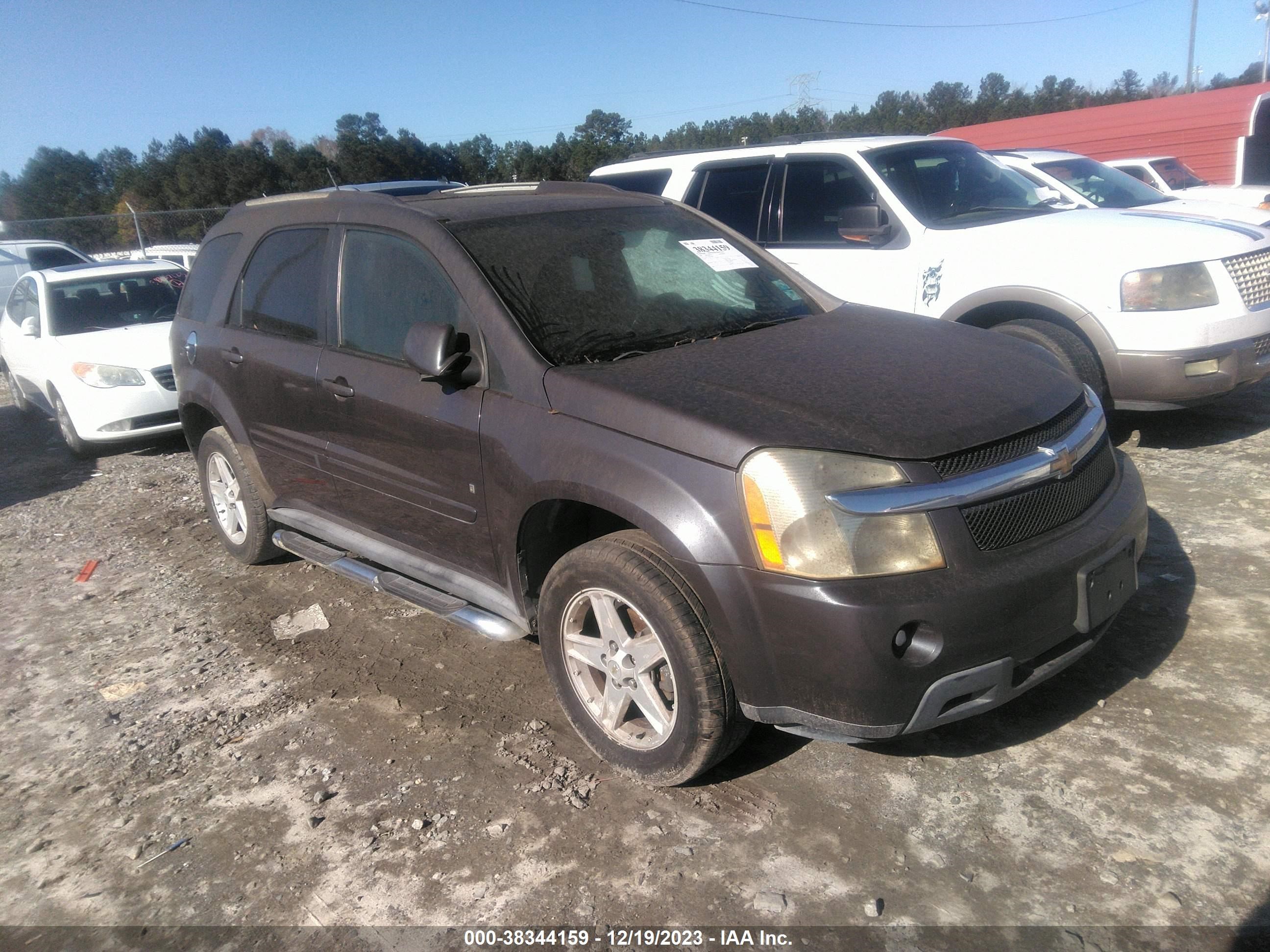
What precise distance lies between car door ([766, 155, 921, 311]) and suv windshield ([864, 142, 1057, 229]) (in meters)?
0.19

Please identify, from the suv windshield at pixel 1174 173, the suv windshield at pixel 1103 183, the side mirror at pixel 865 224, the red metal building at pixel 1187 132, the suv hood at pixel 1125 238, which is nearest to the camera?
the suv hood at pixel 1125 238

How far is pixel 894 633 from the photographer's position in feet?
7.88

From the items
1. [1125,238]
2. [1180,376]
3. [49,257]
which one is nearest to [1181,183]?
[1125,238]

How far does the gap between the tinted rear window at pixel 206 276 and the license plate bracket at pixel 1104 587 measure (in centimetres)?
412

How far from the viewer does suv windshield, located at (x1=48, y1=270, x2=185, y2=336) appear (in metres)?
8.41

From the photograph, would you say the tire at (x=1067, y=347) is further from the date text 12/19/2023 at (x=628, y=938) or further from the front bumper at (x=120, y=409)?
the front bumper at (x=120, y=409)

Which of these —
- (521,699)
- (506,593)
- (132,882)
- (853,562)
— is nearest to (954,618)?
(853,562)

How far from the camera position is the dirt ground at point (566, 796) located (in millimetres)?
2494

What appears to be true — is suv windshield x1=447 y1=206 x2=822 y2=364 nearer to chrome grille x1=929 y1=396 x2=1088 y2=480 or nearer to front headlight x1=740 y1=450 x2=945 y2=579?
front headlight x1=740 y1=450 x2=945 y2=579

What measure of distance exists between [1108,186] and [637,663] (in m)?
8.22

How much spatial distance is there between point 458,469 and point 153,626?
7.41 feet

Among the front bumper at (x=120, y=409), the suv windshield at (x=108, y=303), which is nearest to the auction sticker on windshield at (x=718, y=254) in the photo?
the front bumper at (x=120, y=409)

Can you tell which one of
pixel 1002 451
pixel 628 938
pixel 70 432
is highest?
pixel 1002 451

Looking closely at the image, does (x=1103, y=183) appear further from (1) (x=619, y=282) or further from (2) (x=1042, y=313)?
(1) (x=619, y=282)
